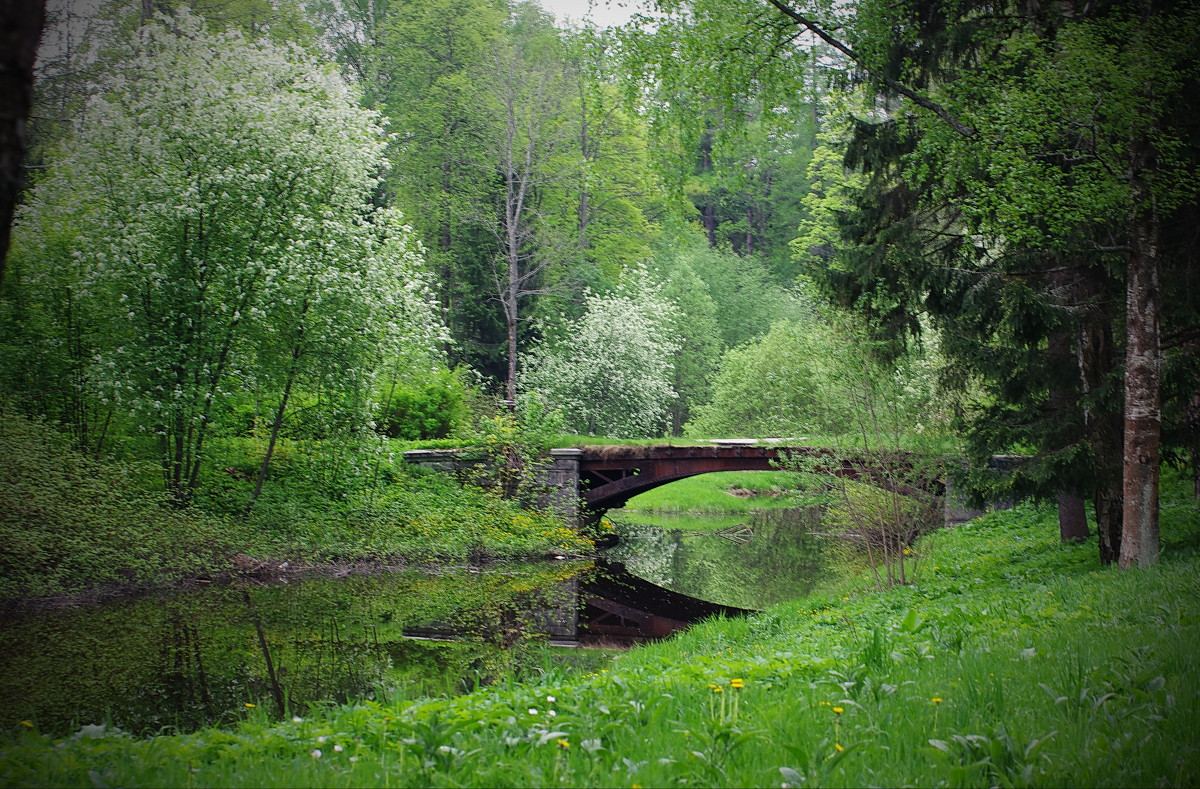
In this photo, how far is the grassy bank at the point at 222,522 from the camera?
13094mm

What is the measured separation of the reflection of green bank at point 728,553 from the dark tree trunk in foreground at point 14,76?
14.3 m

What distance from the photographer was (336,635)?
38.5ft

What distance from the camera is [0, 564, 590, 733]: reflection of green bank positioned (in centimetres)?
829

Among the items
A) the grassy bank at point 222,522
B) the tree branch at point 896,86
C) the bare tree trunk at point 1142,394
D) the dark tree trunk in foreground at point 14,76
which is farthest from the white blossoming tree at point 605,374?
the dark tree trunk in foreground at point 14,76

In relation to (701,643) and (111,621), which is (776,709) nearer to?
(701,643)

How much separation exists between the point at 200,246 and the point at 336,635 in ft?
27.3

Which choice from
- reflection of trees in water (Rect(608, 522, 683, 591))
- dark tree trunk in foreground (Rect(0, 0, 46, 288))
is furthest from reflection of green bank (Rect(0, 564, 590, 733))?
reflection of trees in water (Rect(608, 522, 683, 591))

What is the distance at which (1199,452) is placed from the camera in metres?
9.63

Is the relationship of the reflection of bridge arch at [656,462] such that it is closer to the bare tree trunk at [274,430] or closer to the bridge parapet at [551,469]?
the bridge parapet at [551,469]

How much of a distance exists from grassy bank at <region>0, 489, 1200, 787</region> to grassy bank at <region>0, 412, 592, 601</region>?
33.6ft

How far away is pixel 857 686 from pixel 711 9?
884 centimetres

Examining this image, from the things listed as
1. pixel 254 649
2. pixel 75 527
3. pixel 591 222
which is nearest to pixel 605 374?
pixel 591 222

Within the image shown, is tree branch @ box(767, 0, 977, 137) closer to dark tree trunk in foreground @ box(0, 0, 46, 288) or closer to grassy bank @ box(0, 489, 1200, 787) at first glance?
grassy bank @ box(0, 489, 1200, 787)

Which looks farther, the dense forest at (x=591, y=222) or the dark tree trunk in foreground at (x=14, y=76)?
the dense forest at (x=591, y=222)
